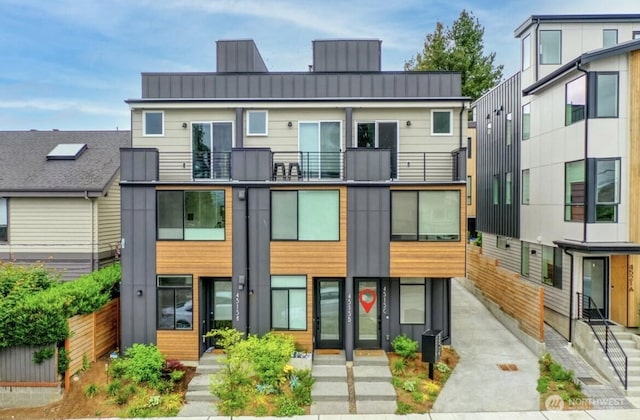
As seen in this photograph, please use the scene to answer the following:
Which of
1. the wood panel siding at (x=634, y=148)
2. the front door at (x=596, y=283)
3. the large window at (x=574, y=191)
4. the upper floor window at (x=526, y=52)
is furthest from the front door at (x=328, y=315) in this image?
the upper floor window at (x=526, y=52)

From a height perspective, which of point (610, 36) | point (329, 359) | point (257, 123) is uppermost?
point (610, 36)

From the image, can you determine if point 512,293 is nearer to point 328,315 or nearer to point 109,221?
point 328,315

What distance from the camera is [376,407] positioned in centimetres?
914

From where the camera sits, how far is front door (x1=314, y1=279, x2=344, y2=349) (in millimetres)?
11938

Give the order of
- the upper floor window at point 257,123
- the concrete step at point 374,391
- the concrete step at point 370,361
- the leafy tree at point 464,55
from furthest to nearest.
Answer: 1. the leafy tree at point 464,55
2. the upper floor window at point 257,123
3. the concrete step at point 370,361
4. the concrete step at point 374,391

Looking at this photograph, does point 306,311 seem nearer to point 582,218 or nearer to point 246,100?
point 246,100

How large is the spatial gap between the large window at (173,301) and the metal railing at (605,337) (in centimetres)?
1134

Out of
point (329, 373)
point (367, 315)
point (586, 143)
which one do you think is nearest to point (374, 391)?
point (329, 373)

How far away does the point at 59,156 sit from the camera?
51.7ft

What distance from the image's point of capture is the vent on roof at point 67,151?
15773mm

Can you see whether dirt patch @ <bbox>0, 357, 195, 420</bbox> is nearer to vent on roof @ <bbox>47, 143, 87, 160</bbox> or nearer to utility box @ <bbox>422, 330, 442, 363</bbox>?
utility box @ <bbox>422, 330, 442, 363</bbox>

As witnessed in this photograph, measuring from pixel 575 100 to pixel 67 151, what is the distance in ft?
61.6

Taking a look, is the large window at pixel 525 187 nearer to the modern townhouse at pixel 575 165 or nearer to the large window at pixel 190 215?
the modern townhouse at pixel 575 165

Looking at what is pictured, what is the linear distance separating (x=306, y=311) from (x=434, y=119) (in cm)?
713
